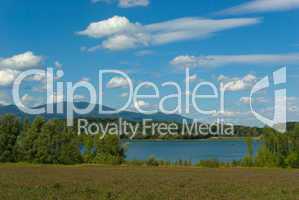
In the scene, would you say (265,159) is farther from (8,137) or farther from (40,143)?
(8,137)

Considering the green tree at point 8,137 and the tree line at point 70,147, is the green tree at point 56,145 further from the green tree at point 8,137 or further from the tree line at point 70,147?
the green tree at point 8,137

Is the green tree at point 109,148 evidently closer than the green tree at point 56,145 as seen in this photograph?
No

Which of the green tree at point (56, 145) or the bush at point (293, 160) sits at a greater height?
the green tree at point (56, 145)

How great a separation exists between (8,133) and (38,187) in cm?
5715

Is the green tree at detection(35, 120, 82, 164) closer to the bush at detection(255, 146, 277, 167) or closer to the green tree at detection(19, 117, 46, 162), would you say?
the green tree at detection(19, 117, 46, 162)

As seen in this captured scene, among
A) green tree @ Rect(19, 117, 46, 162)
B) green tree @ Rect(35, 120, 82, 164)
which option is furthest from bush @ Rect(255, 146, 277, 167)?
green tree @ Rect(19, 117, 46, 162)

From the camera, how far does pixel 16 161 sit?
85875 mm

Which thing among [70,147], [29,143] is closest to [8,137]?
[29,143]

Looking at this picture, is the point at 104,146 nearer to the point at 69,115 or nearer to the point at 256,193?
the point at 69,115

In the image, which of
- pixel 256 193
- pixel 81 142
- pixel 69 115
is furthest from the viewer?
pixel 69 115

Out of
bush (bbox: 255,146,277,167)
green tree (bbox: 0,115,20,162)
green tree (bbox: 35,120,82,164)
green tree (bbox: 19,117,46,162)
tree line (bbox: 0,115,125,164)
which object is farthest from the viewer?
bush (bbox: 255,146,277,167)


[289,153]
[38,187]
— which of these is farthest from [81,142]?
[38,187]

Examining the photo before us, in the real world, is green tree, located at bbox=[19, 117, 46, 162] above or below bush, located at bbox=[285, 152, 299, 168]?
above

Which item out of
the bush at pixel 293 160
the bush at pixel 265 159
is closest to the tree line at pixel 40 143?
the bush at pixel 265 159
